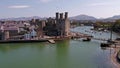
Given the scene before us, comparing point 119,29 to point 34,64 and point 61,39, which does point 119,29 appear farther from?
point 34,64

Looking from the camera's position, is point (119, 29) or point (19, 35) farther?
point (119, 29)

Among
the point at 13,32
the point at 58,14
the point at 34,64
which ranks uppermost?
the point at 58,14

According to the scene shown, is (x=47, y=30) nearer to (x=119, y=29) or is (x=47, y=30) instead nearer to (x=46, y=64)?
(x=119, y=29)

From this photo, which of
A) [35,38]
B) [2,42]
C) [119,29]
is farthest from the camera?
[119,29]

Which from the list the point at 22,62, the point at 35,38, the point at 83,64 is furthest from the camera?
the point at 35,38

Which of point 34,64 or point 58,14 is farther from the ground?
point 58,14

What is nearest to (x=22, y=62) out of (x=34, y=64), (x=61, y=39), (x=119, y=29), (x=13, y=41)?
(x=34, y=64)

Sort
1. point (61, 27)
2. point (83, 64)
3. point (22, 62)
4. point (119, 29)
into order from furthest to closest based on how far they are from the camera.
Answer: point (119, 29) → point (61, 27) → point (22, 62) → point (83, 64)

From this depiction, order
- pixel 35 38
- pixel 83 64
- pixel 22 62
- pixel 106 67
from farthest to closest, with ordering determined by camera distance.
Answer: pixel 35 38 → pixel 22 62 → pixel 83 64 → pixel 106 67

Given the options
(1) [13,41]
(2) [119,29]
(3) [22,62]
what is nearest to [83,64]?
(3) [22,62]
